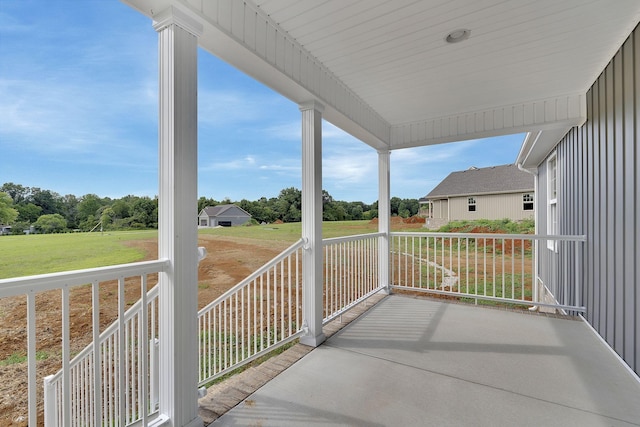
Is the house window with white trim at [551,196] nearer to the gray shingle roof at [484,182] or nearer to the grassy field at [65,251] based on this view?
the gray shingle roof at [484,182]

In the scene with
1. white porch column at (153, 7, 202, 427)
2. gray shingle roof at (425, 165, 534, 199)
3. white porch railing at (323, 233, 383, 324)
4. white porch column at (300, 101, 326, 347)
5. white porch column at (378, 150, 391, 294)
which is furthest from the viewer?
gray shingle roof at (425, 165, 534, 199)

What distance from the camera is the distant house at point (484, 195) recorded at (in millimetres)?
7441

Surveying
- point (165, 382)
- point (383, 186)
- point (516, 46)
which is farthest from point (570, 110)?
point (165, 382)

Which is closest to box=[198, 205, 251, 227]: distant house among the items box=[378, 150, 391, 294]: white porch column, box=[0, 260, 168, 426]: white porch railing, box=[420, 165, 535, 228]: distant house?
box=[0, 260, 168, 426]: white porch railing

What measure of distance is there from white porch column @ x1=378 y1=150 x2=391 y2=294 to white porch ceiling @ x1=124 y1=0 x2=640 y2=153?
36.1 inches

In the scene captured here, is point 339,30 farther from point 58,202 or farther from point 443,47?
point 58,202

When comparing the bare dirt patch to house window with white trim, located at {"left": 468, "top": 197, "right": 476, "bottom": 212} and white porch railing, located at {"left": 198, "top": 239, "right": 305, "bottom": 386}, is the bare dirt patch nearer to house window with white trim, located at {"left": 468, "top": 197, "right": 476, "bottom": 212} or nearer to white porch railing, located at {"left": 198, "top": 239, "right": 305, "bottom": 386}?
white porch railing, located at {"left": 198, "top": 239, "right": 305, "bottom": 386}

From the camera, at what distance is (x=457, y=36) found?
226cm

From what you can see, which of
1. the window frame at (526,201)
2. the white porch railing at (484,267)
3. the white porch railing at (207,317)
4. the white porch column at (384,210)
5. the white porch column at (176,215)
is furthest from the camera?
the window frame at (526,201)

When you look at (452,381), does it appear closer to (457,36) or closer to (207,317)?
(207,317)

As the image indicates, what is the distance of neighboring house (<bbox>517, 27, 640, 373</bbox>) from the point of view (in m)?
2.17

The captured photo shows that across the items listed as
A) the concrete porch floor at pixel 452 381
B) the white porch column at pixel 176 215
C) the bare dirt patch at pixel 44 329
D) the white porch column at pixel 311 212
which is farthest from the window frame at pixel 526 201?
the white porch column at pixel 176 215

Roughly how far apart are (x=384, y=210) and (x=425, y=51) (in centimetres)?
240

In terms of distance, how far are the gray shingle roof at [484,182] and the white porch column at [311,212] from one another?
20.8ft
